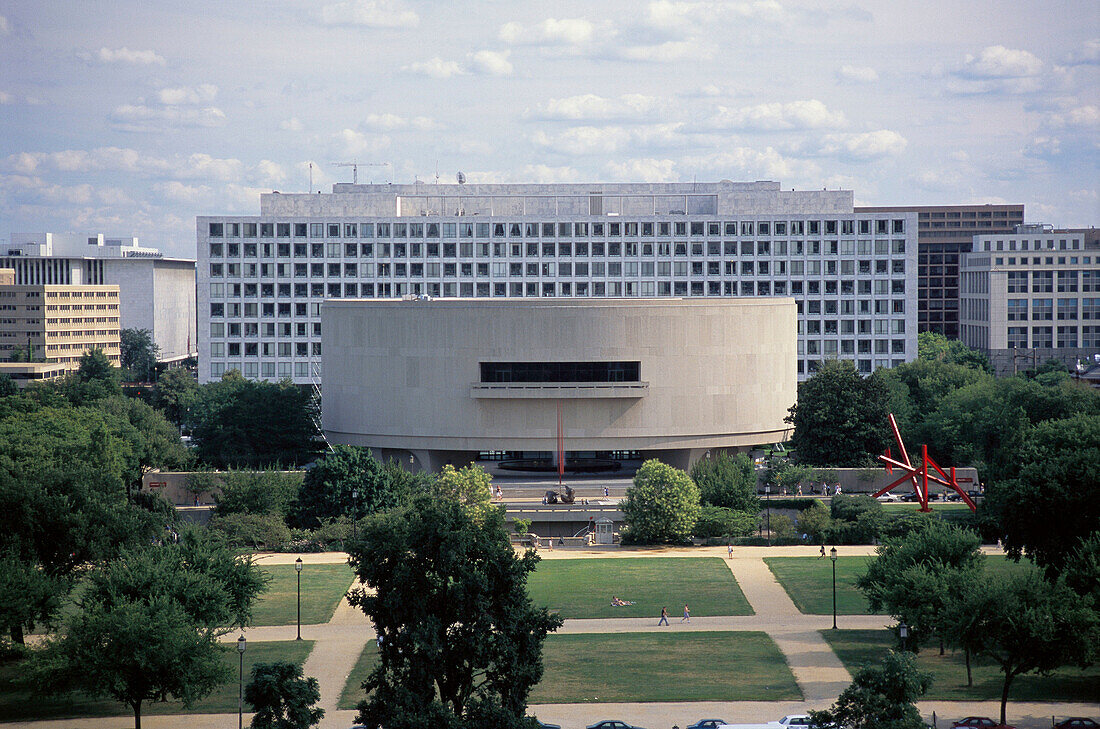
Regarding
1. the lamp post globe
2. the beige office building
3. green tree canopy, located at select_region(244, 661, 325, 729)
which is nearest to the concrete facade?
the lamp post globe

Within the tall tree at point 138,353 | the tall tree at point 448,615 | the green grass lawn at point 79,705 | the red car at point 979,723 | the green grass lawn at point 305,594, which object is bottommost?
the green grass lawn at point 79,705

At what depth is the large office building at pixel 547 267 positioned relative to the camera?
13700cm

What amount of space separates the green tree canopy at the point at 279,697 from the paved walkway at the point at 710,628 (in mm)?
5381

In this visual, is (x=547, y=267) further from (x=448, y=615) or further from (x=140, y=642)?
(x=448, y=615)

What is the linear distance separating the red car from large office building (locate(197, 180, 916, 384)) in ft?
330

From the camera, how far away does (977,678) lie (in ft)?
149

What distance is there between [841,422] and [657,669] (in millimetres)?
48132

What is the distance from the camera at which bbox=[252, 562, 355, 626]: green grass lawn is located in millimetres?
56656

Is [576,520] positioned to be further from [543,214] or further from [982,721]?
[543,214]

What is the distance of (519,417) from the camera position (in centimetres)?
8988

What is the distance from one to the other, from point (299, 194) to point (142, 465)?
5979 cm

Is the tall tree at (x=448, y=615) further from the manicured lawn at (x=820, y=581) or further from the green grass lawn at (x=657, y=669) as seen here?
the manicured lawn at (x=820, y=581)

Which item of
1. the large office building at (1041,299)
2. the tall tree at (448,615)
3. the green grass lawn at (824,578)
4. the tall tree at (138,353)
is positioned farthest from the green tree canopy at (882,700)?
the tall tree at (138,353)

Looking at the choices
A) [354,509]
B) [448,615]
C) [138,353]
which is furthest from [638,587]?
[138,353]
